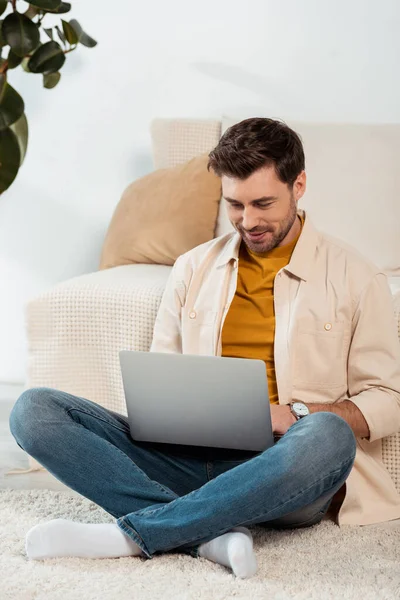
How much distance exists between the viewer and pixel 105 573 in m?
1.68

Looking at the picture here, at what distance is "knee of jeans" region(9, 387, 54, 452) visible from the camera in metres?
1.82

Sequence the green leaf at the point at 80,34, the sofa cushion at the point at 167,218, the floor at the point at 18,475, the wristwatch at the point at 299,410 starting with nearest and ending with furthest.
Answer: the green leaf at the point at 80,34 → the wristwatch at the point at 299,410 → the floor at the point at 18,475 → the sofa cushion at the point at 167,218

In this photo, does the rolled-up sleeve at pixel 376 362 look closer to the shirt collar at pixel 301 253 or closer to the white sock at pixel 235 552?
the shirt collar at pixel 301 253

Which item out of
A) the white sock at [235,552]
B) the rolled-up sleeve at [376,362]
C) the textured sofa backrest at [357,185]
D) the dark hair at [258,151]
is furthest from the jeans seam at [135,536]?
the textured sofa backrest at [357,185]

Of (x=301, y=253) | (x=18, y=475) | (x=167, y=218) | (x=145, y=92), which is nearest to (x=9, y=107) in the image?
(x=301, y=253)

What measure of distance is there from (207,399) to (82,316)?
28.7 inches

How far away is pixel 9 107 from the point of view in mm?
762

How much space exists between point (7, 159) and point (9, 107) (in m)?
0.05

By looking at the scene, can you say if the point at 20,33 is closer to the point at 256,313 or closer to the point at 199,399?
the point at 199,399

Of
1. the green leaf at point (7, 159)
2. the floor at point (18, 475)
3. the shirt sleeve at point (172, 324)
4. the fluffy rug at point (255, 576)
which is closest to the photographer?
the green leaf at point (7, 159)

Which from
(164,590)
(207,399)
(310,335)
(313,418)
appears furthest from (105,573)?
(310,335)

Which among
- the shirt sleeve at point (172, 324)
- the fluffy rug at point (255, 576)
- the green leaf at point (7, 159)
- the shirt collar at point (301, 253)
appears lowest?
the fluffy rug at point (255, 576)

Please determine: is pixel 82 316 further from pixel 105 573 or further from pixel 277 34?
pixel 277 34

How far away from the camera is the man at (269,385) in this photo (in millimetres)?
1712
